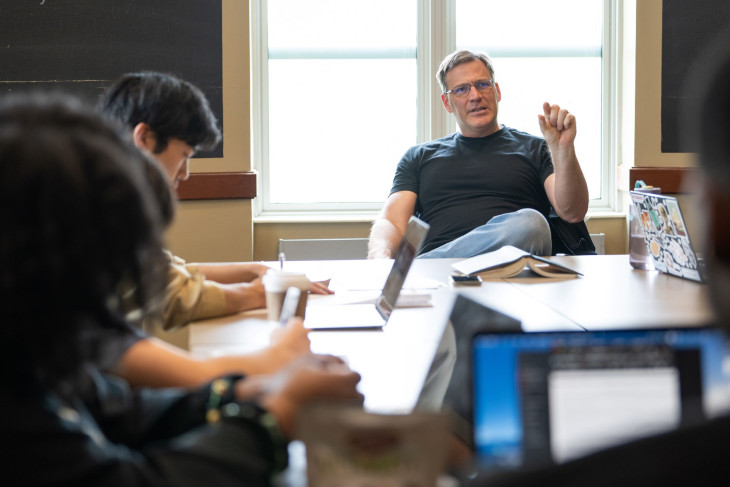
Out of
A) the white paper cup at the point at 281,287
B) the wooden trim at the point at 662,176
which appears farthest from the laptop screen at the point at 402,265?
the wooden trim at the point at 662,176

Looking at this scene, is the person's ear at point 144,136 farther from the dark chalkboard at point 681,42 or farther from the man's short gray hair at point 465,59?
the dark chalkboard at point 681,42

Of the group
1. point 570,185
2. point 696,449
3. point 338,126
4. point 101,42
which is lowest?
point 696,449

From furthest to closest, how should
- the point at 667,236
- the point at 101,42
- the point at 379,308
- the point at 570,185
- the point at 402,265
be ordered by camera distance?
the point at 101,42, the point at 570,185, the point at 667,236, the point at 379,308, the point at 402,265

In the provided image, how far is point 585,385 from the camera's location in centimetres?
78

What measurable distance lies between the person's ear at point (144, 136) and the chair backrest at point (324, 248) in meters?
2.25

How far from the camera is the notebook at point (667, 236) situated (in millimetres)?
2195

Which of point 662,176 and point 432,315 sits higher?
point 662,176

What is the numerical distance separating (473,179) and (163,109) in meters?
1.92

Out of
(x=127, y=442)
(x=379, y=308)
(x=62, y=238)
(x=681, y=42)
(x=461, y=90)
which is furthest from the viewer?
(x=681, y=42)

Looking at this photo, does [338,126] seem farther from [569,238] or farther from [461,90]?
[569,238]

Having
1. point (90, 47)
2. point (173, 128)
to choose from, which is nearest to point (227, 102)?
point (90, 47)

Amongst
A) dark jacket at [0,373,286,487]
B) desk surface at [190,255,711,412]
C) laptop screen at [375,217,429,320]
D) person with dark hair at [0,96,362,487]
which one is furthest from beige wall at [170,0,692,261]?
person with dark hair at [0,96,362,487]

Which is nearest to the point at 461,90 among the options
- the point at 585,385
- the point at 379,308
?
the point at 379,308

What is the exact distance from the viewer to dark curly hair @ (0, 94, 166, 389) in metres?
0.70
